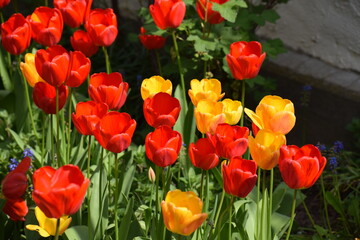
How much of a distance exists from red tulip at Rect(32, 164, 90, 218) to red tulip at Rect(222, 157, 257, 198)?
1.22 ft

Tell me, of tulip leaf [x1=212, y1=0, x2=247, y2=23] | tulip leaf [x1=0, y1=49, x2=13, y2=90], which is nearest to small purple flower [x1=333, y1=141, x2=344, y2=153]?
tulip leaf [x1=212, y1=0, x2=247, y2=23]

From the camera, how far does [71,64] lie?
218cm

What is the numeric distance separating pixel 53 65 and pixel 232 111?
536 mm

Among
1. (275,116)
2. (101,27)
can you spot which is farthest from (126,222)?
(101,27)

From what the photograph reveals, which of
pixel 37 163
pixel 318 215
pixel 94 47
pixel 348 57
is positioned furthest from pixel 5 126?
pixel 348 57

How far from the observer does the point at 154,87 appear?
221cm

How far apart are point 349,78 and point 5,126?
5.59 ft

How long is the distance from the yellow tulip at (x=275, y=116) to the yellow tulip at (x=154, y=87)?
371mm

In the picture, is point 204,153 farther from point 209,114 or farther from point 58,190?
point 58,190

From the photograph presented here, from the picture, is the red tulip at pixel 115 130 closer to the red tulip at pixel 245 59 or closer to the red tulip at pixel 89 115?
the red tulip at pixel 89 115

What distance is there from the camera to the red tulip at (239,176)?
1.72m

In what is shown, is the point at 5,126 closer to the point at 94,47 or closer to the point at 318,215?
the point at 94,47

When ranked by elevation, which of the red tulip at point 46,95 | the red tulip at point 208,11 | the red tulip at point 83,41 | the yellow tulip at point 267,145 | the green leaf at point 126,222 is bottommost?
the green leaf at point 126,222

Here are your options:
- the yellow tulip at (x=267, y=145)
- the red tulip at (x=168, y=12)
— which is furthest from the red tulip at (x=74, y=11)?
the yellow tulip at (x=267, y=145)
